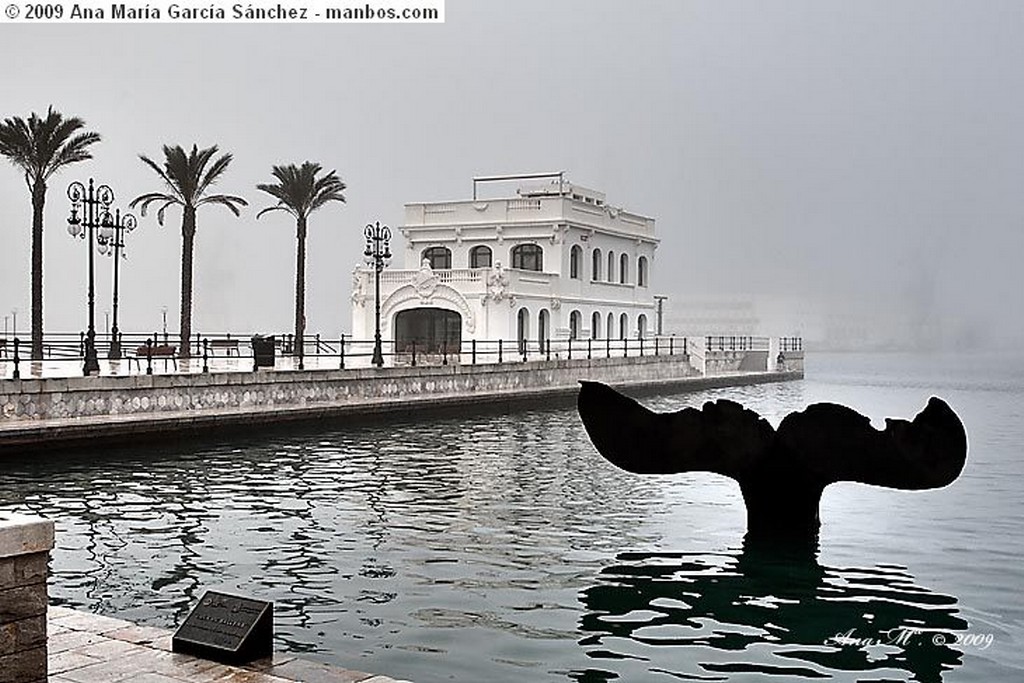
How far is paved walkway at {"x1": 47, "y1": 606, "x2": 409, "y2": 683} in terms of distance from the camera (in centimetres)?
680

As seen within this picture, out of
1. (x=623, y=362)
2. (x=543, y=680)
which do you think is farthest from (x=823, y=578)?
(x=623, y=362)

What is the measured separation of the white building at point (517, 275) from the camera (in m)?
53.8

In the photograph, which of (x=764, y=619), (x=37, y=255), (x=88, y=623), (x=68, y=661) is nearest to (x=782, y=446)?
(x=764, y=619)

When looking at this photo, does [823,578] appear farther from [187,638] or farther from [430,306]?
[430,306]

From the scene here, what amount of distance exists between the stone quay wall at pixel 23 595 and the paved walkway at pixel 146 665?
47 centimetres

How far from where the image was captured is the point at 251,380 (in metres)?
28.6

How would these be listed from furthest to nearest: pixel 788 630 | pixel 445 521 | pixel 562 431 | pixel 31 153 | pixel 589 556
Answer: pixel 31 153 → pixel 562 431 → pixel 445 521 → pixel 589 556 → pixel 788 630

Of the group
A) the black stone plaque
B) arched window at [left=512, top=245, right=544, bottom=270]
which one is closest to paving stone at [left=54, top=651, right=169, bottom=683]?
the black stone plaque

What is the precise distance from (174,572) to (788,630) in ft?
20.2

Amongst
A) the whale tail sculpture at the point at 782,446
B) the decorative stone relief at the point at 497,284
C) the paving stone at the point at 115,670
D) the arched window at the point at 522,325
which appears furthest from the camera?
the arched window at the point at 522,325

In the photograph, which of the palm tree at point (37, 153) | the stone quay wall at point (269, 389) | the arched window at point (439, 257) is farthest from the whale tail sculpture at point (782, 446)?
the arched window at point (439, 257)

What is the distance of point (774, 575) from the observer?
12508 millimetres
